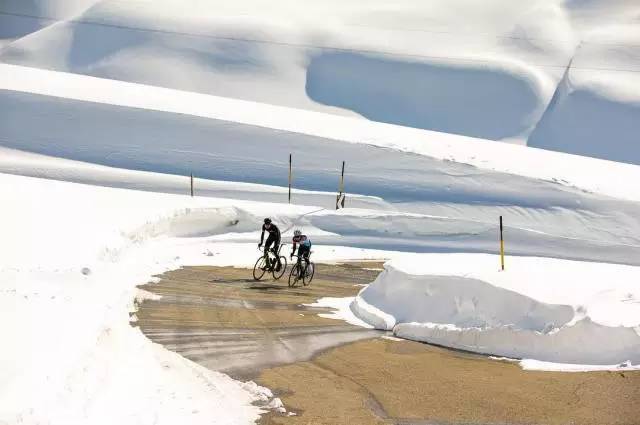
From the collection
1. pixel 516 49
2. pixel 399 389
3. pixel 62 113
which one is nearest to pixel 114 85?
pixel 62 113

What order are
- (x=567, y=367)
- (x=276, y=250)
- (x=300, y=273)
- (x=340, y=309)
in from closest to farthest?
(x=567, y=367) → (x=340, y=309) → (x=300, y=273) → (x=276, y=250)

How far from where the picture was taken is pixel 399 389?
9.78 metres

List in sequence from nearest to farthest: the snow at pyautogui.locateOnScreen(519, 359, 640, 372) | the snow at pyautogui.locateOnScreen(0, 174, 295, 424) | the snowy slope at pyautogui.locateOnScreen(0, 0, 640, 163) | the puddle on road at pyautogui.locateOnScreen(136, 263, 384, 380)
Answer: the snow at pyautogui.locateOnScreen(0, 174, 295, 424)
the snow at pyautogui.locateOnScreen(519, 359, 640, 372)
the puddle on road at pyautogui.locateOnScreen(136, 263, 384, 380)
the snowy slope at pyautogui.locateOnScreen(0, 0, 640, 163)

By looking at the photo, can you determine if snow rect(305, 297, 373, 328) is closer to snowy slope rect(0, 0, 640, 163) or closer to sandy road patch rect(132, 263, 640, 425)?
sandy road patch rect(132, 263, 640, 425)

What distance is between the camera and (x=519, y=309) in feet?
40.4

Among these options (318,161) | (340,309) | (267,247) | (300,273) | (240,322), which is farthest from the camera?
(318,161)

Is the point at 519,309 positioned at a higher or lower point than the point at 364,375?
higher

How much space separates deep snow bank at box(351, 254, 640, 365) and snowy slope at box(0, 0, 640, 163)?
5389 centimetres

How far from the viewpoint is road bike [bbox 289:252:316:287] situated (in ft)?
68.2

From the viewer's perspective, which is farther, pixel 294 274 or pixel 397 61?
pixel 397 61

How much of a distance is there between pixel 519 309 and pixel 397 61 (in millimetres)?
66882

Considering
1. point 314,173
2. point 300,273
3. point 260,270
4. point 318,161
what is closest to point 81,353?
point 300,273

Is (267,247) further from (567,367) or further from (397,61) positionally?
(397,61)

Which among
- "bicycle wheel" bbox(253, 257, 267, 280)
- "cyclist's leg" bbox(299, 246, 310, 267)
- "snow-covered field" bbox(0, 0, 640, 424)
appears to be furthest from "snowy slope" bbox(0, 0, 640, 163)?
"cyclist's leg" bbox(299, 246, 310, 267)
